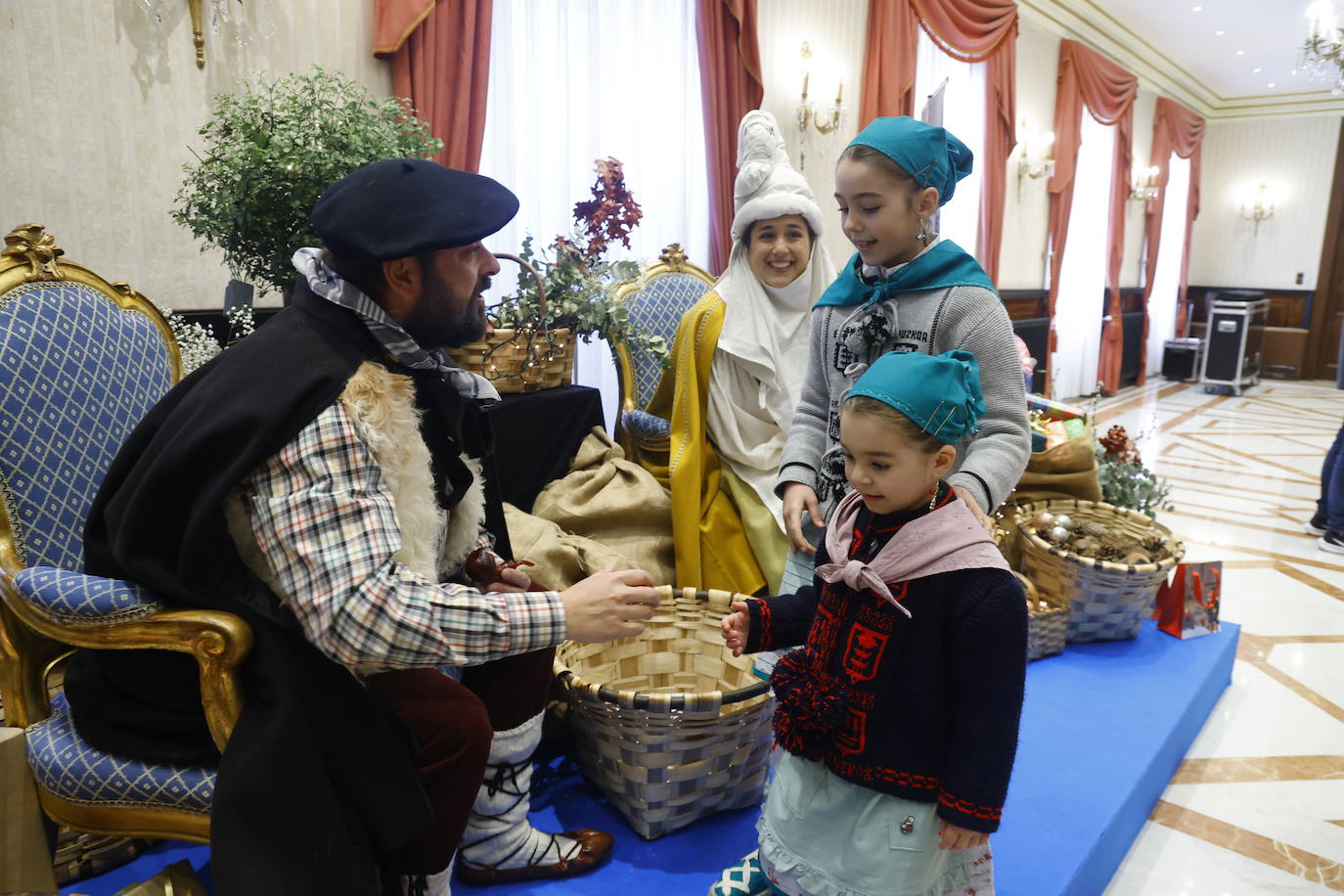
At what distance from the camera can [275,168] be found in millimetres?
1835

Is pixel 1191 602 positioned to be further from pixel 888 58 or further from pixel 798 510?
pixel 888 58

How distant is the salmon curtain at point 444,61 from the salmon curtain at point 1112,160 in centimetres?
652

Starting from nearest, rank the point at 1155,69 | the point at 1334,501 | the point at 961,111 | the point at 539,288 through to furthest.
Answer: the point at 539,288
the point at 1334,501
the point at 961,111
the point at 1155,69

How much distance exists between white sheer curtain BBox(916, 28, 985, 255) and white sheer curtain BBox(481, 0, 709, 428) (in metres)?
2.68

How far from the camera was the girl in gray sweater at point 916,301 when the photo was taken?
53.1 inches

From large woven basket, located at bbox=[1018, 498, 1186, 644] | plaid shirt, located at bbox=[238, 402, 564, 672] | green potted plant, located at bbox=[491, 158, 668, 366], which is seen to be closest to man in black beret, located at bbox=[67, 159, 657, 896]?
plaid shirt, located at bbox=[238, 402, 564, 672]

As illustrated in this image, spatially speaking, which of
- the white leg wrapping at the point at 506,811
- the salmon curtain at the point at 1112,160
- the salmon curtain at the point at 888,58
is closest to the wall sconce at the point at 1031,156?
the salmon curtain at the point at 1112,160

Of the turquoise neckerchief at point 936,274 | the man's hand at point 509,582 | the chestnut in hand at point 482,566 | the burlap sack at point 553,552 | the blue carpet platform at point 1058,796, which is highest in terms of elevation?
the turquoise neckerchief at point 936,274

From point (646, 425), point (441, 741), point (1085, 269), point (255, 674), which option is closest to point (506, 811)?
point (441, 741)

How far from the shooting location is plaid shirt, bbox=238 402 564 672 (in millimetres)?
1031

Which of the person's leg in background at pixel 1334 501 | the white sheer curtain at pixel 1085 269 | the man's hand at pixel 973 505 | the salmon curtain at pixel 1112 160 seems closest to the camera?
the man's hand at pixel 973 505

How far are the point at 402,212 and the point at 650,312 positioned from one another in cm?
200

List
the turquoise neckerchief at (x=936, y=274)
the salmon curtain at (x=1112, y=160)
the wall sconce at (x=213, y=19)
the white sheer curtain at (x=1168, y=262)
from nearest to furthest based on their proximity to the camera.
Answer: the turquoise neckerchief at (x=936, y=274), the wall sconce at (x=213, y=19), the salmon curtain at (x=1112, y=160), the white sheer curtain at (x=1168, y=262)

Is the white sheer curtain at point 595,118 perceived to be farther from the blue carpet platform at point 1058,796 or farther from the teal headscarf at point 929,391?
the teal headscarf at point 929,391
